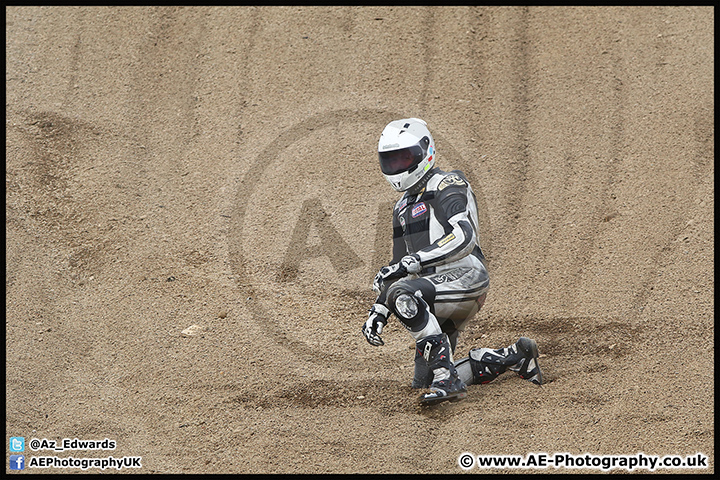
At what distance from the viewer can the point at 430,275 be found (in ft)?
23.7

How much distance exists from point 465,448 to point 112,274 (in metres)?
6.31

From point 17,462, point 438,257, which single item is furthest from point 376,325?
point 17,462

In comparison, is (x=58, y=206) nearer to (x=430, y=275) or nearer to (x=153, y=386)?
(x=153, y=386)

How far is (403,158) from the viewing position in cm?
725

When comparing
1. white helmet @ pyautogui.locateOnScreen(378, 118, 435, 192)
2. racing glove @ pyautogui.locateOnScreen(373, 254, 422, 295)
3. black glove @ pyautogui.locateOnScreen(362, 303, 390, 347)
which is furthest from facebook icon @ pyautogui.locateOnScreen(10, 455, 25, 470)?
white helmet @ pyautogui.locateOnScreen(378, 118, 435, 192)

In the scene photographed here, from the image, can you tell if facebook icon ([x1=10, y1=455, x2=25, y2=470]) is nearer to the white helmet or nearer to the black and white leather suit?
the black and white leather suit

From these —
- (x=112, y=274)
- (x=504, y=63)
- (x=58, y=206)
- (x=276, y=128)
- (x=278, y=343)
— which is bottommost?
(x=278, y=343)

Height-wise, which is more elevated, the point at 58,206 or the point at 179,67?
the point at 179,67

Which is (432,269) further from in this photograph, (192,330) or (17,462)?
(17,462)

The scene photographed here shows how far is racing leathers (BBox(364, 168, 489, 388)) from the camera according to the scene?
6.90 m

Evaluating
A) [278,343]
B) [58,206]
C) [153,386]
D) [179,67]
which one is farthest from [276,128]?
[153,386]

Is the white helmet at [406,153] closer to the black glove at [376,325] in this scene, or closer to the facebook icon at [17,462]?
the black glove at [376,325]

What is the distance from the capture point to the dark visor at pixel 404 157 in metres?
7.22

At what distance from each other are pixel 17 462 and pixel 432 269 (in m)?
4.44
